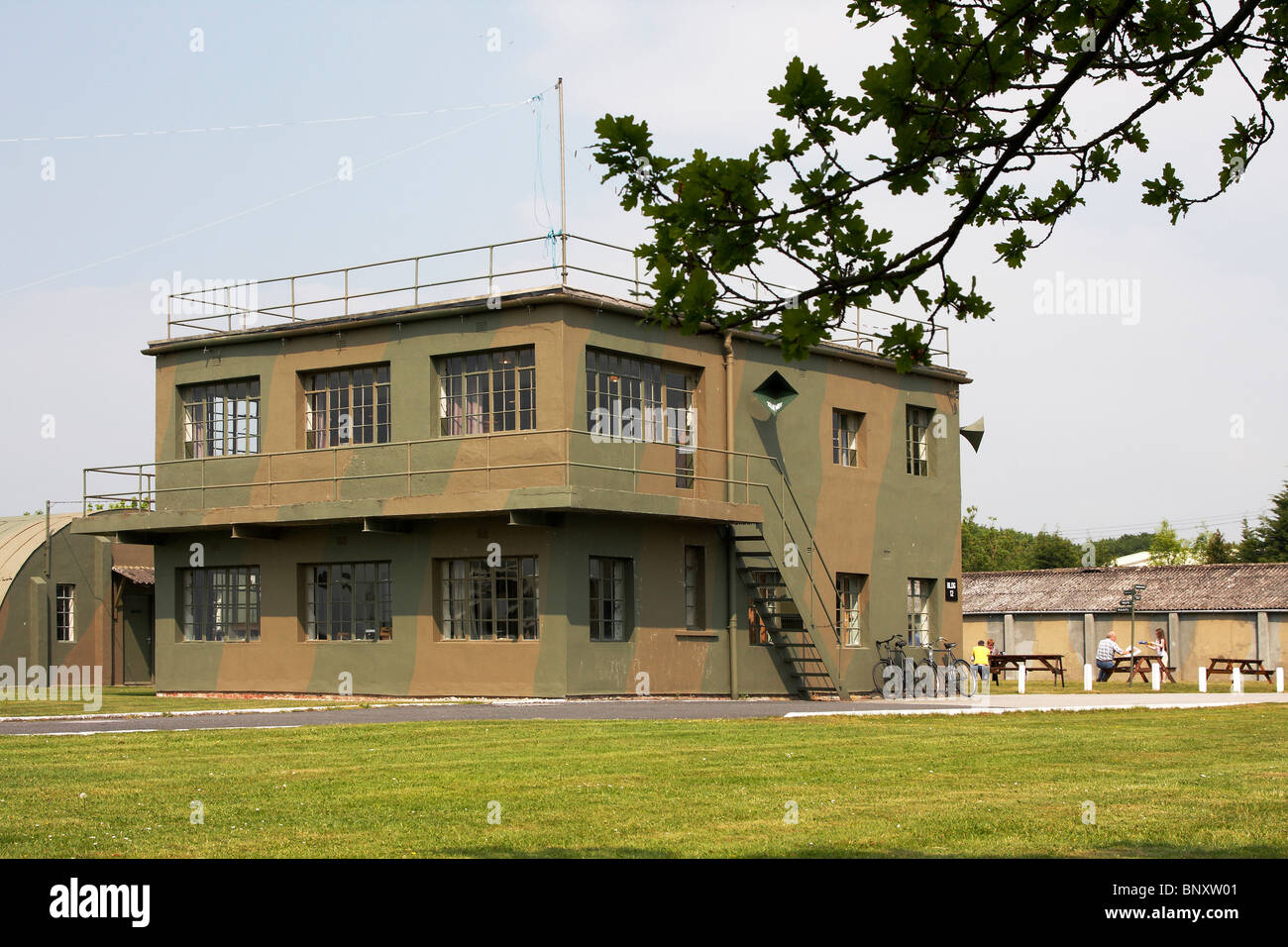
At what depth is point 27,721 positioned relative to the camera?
1962 centimetres

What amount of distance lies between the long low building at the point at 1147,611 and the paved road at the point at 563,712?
20.6m

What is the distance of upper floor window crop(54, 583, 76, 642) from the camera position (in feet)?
131

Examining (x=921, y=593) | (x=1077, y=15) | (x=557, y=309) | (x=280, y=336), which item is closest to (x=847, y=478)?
(x=921, y=593)

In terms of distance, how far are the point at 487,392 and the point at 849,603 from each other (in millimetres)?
9543

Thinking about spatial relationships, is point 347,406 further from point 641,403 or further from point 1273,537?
point 1273,537

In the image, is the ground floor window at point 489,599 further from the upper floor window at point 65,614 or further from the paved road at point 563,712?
the upper floor window at point 65,614

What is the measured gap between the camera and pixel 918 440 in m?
34.4

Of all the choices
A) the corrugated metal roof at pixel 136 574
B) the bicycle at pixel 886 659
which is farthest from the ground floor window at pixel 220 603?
the bicycle at pixel 886 659

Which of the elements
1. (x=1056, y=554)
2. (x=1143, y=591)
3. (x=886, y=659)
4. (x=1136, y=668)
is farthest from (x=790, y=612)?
(x=1056, y=554)

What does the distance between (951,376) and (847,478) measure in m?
4.78

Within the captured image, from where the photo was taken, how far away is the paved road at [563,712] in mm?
18844

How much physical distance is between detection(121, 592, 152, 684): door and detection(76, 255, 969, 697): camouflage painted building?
11.2m

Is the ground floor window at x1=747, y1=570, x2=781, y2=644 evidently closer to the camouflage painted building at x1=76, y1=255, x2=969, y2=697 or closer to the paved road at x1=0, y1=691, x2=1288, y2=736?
the camouflage painted building at x1=76, y1=255, x2=969, y2=697
